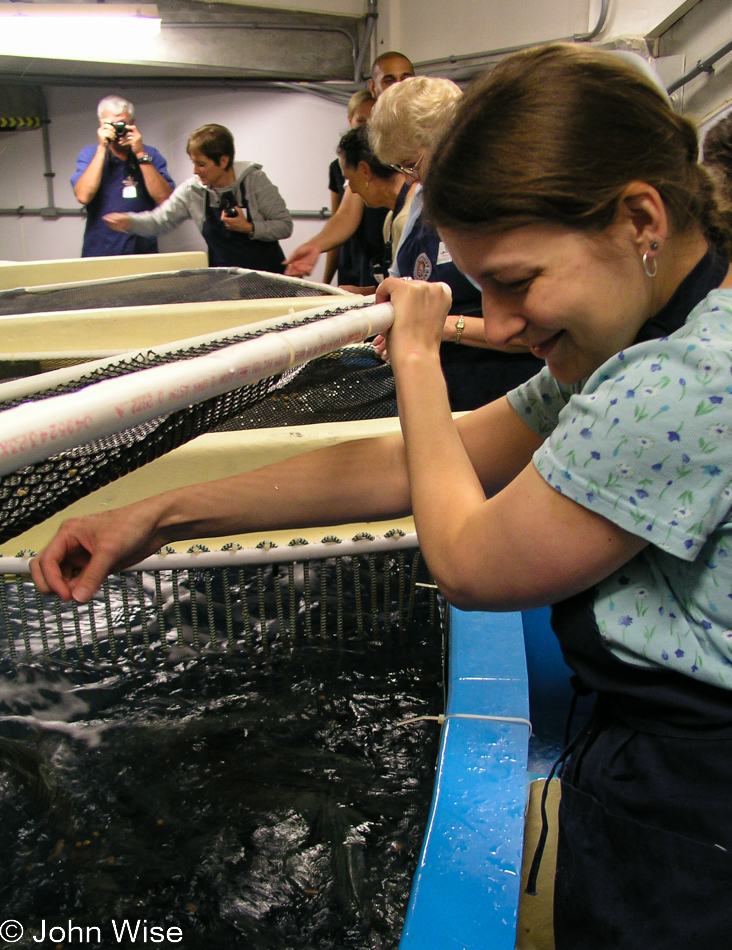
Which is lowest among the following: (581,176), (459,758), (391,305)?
(459,758)

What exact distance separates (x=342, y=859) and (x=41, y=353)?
1.58 meters

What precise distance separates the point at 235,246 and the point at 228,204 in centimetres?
21

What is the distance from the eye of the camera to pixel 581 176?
57 cm

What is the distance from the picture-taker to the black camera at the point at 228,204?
362 centimetres

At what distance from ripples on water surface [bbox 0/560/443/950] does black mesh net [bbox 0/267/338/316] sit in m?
1.49

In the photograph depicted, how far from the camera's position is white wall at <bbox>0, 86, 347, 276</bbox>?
676 centimetres

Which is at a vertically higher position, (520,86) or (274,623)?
(520,86)

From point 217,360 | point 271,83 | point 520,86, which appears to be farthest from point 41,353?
point 271,83

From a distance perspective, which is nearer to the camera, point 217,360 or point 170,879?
point 217,360

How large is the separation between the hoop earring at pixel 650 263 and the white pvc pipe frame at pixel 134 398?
1.09ft

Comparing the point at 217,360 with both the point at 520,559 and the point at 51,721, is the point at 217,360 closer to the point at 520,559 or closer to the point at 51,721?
the point at 520,559

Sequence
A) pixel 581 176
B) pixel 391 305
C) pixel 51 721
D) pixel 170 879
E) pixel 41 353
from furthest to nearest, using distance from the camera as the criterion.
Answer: pixel 41 353 → pixel 51 721 → pixel 170 879 → pixel 391 305 → pixel 581 176

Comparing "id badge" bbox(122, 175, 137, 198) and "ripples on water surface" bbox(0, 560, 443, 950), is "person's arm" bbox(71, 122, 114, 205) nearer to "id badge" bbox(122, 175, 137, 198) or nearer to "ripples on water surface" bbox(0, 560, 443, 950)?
"id badge" bbox(122, 175, 137, 198)

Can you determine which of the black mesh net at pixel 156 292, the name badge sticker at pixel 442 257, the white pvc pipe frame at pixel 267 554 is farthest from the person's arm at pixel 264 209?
the white pvc pipe frame at pixel 267 554
